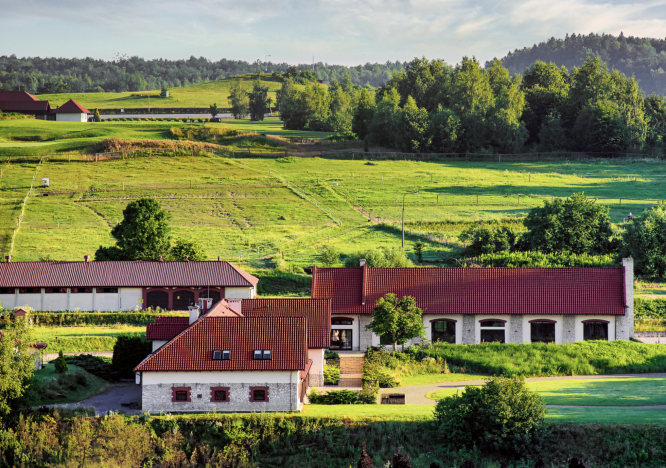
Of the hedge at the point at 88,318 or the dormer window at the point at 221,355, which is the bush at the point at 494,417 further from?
the hedge at the point at 88,318

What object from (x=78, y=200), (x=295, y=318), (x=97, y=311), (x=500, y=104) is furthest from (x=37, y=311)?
(x=500, y=104)

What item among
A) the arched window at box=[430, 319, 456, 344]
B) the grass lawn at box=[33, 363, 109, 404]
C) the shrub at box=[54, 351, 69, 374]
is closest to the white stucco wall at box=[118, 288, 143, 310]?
the grass lawn at box=[33, 363, 109, 404]

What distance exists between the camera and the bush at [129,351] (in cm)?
3816

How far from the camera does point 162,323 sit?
36844 millimetres

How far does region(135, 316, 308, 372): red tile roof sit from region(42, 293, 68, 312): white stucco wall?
74.0 feet

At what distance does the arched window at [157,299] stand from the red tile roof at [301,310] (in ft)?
44.4

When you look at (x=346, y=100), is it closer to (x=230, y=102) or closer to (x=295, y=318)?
(x=230, y=102)

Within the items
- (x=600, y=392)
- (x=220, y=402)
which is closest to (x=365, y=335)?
(x=220, y=402)

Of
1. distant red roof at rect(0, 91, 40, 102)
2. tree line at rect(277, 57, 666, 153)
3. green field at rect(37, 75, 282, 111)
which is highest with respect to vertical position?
green field at rect(37, 75, 282, 111)

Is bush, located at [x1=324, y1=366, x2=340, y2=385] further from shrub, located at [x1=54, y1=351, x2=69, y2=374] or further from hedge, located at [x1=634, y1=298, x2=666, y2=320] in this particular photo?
hedge, located at [x1=634, y1=298, x2=666, y2=320]

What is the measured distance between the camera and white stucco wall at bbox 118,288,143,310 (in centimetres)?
5356

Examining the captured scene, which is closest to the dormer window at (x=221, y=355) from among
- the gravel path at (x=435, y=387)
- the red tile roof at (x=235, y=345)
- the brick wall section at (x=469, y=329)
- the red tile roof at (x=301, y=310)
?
the red tile roof at (x=235, y=345)

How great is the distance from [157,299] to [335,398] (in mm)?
22882

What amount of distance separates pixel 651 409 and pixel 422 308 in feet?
54.3
